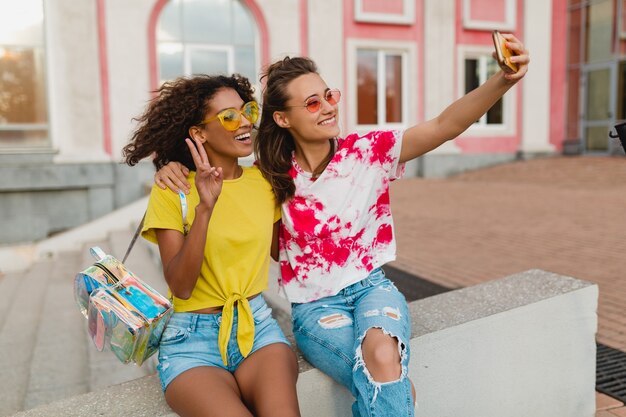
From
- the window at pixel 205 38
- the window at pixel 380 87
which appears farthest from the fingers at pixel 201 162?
the window at pixel 380 87

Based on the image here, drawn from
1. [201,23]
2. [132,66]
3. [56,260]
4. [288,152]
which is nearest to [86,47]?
[132,66]

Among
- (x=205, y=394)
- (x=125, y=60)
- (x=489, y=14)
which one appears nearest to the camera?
(x=205, y=394)

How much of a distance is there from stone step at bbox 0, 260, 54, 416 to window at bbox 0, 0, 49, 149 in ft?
19.7

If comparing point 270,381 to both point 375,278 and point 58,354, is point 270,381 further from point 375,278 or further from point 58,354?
point 58,354

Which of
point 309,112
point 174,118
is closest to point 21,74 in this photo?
point 174,118

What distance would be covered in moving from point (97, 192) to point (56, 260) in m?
4.20

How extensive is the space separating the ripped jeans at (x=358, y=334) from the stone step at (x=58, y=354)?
2058 mm

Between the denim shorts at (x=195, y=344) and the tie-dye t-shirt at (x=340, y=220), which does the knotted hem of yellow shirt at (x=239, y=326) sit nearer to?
the denim shorts at (x=195, y=344)

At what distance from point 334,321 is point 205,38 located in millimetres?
11963

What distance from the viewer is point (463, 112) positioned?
2.14 meters

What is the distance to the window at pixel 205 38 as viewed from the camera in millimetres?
12656

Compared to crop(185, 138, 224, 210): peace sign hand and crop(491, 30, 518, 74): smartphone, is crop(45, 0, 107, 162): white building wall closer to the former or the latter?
crop(185, 138, 224, 210): peace sign hand

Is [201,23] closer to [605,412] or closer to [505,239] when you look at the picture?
[505,239]

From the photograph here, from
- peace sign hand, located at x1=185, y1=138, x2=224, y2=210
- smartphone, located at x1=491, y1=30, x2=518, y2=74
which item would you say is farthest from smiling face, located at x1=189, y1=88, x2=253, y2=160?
smartphone, located at x1=491, y1=30, x2=518, y2=74
